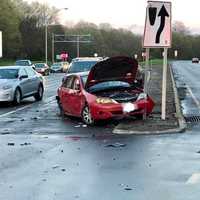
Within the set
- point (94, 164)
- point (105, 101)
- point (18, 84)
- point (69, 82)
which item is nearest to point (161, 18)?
point (105, 101)

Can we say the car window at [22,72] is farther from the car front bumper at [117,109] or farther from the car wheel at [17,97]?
the car front bumper at [117,109]

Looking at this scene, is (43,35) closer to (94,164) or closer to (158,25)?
(158,25)

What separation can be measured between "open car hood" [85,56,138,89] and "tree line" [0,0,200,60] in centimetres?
10007

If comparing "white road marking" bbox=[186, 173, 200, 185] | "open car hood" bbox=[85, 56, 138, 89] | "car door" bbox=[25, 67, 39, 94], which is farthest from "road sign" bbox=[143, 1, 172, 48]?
"car door" bbox=[25, 67, 39, 94]

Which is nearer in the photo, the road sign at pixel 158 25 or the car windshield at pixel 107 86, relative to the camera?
the road sign at pixel 158 25

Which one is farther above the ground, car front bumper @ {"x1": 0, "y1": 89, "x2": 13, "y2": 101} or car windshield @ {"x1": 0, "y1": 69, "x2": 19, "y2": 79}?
car windshield @ {"x1": 0, "y1": 69, "x2": 19, "y2": 79}

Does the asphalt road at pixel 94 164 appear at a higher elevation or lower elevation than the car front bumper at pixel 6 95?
higher

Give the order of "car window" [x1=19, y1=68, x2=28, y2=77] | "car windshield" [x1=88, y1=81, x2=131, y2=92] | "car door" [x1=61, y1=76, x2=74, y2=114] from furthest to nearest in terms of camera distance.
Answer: "car window" [x1=19, y1=68, x2=28, y2=77] < "car door" [x1=61, y1=76, x2=74, y2=114] < "car windshield" [x1=88, y1=81, x2=131, y2=92]

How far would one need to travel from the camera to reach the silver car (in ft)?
75.4

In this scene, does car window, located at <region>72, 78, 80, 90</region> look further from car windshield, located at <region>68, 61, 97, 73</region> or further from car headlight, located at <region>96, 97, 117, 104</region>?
car windshield, located at <region>68, 61, 97, 73</region>

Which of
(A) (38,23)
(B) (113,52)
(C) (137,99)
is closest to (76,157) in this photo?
(C) (137,99)

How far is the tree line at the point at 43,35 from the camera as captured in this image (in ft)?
401

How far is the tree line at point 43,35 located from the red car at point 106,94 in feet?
328

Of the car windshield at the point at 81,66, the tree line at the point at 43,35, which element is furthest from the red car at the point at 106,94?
the tree line at the point at 43,35
